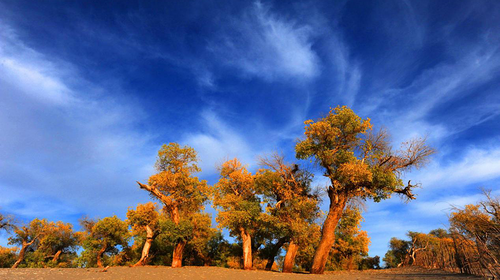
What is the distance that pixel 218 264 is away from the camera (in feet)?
103

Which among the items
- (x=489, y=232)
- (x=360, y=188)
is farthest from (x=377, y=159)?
(x=489, y=232)

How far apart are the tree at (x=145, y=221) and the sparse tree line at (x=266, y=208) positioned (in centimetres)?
9

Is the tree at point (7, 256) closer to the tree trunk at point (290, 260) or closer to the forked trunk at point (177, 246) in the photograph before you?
the forked trunk at point (177, 246)

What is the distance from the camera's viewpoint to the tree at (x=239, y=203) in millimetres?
24234

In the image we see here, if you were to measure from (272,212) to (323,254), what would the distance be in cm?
572

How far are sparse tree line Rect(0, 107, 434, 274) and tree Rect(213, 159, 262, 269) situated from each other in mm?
89

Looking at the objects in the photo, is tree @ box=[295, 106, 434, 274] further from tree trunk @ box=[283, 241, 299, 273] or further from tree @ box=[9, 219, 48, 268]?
tree @ box=[9, 219, 48, 268]

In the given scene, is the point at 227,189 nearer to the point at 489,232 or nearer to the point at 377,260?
the point at 489,232

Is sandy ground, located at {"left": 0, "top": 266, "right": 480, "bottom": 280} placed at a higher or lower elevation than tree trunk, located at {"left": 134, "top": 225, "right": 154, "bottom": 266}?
lower

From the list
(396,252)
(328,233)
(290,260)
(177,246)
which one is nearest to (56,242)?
(177,246)

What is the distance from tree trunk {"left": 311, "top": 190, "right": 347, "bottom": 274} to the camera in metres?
20.9

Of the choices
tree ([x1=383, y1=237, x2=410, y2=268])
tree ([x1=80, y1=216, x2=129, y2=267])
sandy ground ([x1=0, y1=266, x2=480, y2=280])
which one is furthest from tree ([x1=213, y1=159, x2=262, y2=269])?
tree ([x1=383, y1=237, x2=410, y2=268])

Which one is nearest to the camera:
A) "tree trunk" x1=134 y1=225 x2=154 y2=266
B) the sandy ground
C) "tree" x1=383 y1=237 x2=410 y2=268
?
the sandy ground

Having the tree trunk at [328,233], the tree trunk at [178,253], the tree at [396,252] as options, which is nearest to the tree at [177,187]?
the tree trunk at [178,253]
